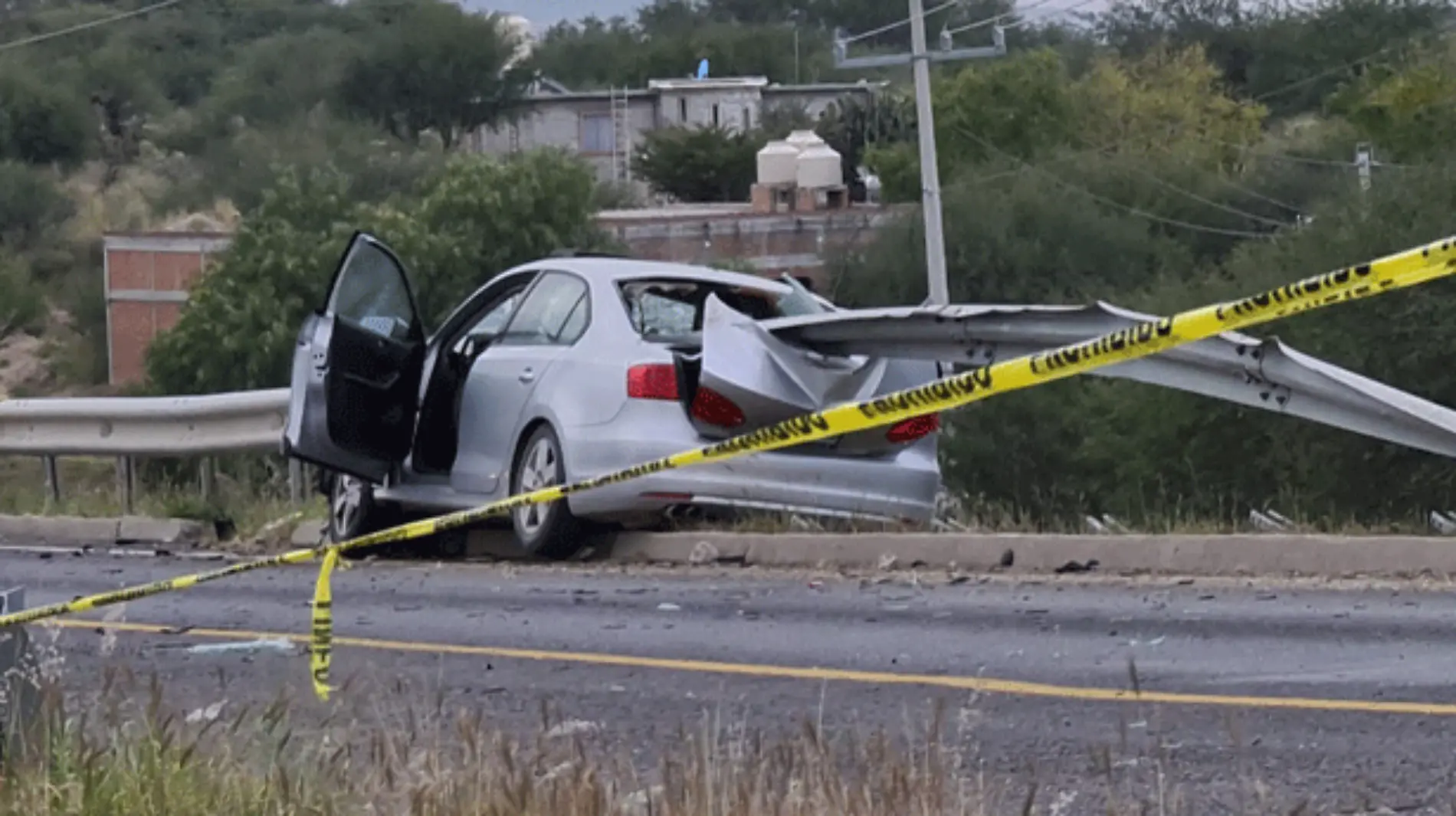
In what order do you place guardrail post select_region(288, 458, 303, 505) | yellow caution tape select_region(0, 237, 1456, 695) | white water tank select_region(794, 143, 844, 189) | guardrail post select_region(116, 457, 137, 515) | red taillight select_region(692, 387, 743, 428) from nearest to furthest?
1. yellow caution tape select_region(0, 237, 1456, 695)
2. red taillight select_region(692, 387, 743, 428)
3. guardrail post select_region(288, 458, 303, 505)
4. guardrail post select_region(116, 457, 137, 515)
5. white water tank select_region(794, 143, 844, 189)

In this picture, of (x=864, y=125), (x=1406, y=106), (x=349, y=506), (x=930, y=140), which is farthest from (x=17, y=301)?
(x=349, y=506)

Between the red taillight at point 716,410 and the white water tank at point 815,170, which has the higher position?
the white water tank at point 815,170

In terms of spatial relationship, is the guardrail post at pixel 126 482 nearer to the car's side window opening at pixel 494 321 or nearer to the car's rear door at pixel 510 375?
A: the car's side window opening at pixel 494 321

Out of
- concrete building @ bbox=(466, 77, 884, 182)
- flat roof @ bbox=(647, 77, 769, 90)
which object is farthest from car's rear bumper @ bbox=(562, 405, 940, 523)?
flat roof @ bbox=(647, 77, 769, 90)

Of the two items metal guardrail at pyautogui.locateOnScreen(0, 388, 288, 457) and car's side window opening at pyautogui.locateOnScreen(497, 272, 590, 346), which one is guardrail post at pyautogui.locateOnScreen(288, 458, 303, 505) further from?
car's side window opening at pyautogui.locateOnScreen(497, 272, 590, 346)

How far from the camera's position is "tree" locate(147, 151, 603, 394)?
50500mm

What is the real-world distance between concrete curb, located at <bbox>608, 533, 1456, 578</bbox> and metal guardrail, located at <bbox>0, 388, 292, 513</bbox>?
4.09 metres

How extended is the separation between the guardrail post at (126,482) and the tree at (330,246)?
33259 millimetres

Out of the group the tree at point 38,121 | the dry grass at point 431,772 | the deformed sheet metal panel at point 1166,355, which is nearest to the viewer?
the dry grass at point 431,772

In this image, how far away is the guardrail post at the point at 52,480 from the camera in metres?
17.2

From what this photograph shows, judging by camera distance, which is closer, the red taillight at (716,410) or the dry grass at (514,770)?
the dry grass at (514,770)

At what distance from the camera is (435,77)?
8481 cm

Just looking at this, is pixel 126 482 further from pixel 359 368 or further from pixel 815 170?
pixel 815 170

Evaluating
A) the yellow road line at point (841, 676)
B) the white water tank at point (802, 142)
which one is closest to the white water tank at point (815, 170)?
the white water tank at point (802, 142)
